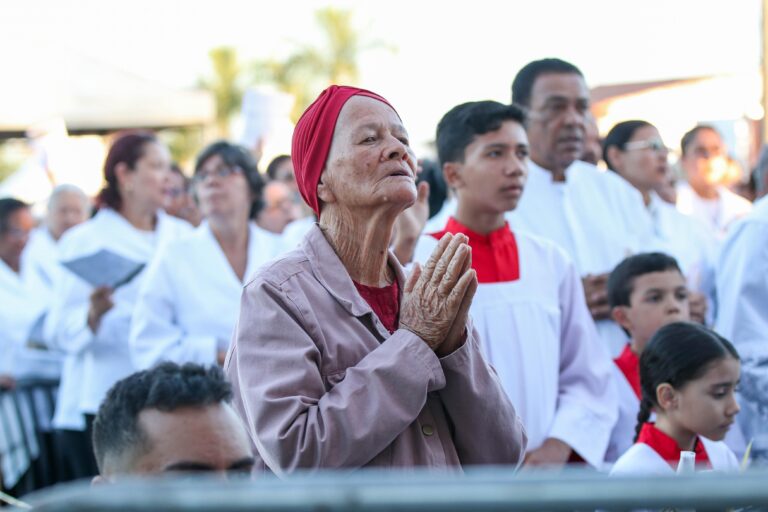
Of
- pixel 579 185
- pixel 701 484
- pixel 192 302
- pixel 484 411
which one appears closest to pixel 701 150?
pixel 579 185

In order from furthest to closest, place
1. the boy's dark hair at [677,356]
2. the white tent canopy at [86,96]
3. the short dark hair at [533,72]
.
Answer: the white tent canopy at [86,96] → the short dark hair at [533,72] → the boy's dark hair at [677,356]

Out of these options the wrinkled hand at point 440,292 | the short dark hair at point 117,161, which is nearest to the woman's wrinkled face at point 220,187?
the short dark hair at point 117,161

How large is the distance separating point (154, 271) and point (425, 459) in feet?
9.59

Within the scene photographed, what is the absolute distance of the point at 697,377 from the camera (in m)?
3.92

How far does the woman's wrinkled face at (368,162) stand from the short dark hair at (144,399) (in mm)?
542

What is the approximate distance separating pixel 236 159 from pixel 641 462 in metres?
2.66

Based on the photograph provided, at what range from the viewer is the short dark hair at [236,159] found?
5455 mm

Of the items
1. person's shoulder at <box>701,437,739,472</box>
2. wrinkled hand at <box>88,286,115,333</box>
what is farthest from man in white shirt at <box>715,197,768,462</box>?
wrinkled hand at <box>88,286,115,333</box>

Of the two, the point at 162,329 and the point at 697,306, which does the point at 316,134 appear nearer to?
the point at 162,329

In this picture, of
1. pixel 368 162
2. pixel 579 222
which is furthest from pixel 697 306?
pixel 368 162

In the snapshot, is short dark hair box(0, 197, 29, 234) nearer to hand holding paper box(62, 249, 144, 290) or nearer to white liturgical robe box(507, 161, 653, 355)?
hand holding paper box(62, 249, 144, 290)

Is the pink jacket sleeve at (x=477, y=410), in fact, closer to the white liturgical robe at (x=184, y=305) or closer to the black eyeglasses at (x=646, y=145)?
the white liturgical robe at (x=184, y=305)

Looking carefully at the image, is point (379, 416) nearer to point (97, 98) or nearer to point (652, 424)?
point (652, 424)

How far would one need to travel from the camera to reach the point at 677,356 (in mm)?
3938
